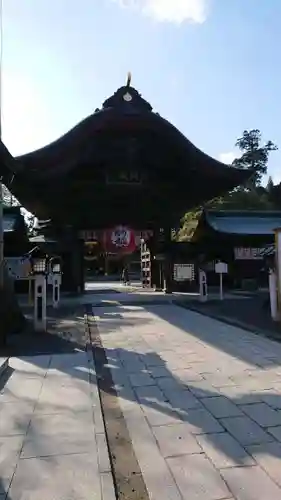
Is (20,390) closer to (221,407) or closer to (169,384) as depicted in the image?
(169,384)

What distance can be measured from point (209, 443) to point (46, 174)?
1214 centimetres

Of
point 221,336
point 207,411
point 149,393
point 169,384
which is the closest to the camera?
point 207,411

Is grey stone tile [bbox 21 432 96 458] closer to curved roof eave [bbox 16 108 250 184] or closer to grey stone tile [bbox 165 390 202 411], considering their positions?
grey stone tile [bbox 165 390 202 411]

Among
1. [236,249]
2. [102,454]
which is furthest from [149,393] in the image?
[236,249]

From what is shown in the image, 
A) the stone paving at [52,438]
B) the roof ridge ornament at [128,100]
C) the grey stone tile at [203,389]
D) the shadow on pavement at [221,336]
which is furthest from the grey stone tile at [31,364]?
the roof ridge ornament at [128,100]

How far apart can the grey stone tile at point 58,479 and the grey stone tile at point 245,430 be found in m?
1.11

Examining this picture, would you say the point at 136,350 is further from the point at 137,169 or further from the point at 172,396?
the point at 137,169

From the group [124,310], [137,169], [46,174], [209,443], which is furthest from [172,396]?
[137,169]

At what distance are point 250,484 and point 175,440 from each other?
2.48 ft

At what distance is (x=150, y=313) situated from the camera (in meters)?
11.2

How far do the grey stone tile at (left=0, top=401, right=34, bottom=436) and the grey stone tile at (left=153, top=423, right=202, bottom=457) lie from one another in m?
1.08

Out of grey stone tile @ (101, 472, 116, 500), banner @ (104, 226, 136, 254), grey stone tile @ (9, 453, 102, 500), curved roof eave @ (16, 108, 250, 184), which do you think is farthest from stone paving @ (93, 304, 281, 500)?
banner @ (104, 226, 136, 254)

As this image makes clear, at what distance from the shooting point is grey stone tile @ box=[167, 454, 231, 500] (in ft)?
7.89

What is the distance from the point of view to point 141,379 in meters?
4.88
